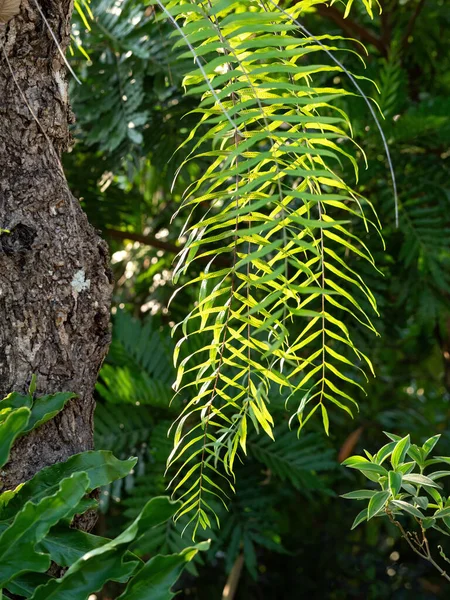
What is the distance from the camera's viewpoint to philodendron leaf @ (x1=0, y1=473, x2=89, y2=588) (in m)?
0.50

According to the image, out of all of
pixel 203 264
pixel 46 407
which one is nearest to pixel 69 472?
pixel 46 407

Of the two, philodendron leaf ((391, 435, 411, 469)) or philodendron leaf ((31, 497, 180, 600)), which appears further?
philodendron leaf ((391, 435, 411, 469))

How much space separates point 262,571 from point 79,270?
5.71ft

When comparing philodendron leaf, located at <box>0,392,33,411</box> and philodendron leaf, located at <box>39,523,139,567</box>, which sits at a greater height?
philodendron leaf, located at <box>0,392,33,411</box>

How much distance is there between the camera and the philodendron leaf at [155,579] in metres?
0.50

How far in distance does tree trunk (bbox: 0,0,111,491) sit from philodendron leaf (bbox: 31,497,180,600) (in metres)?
0.12

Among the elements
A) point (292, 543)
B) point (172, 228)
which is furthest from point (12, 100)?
point (292, 543)

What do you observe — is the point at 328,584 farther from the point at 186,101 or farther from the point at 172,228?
the point at 186,101

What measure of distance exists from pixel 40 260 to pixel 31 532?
0.21 meters

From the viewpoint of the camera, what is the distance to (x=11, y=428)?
550 millimetres

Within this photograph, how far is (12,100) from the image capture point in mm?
601

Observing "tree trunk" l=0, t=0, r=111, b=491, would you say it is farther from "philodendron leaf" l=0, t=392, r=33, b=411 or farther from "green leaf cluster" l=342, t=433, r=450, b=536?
"green leaf cluster" l=342, t=433, r=450, b=536

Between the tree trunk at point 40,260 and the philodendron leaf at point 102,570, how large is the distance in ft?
0.39

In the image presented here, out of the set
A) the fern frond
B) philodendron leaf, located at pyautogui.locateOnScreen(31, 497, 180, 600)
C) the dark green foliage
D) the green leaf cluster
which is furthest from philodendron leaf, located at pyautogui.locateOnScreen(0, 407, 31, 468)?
the fern frond
